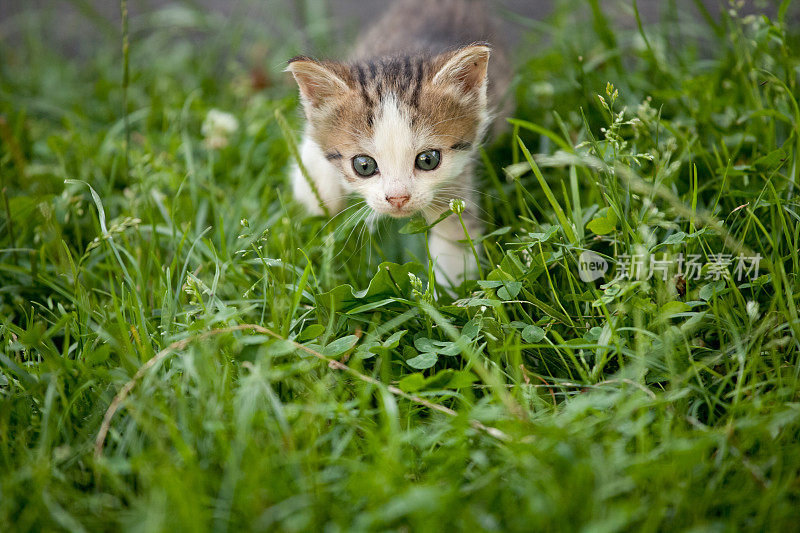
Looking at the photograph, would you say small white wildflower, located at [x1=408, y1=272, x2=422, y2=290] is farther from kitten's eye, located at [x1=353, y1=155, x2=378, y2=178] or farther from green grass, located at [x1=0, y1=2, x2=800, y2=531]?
kitten's eye, located at [x1=353, y1=155, x2=378, y2=178]

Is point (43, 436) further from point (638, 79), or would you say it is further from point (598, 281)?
point (638, 79)

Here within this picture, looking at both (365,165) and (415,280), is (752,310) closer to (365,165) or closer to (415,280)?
(415,280)

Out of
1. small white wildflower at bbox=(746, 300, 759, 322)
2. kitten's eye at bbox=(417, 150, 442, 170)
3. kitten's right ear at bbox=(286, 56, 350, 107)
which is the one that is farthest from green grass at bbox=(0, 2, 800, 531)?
kitten's right ear at bbox=(286, 56, 350, 107)

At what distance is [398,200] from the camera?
191 cm

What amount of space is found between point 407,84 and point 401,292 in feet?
2.37

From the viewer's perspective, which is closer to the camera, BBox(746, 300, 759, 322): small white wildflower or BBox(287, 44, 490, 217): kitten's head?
BBox(746, 300, 759, 322): small white wildflower

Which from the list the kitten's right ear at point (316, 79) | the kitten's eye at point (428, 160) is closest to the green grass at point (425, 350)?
the kitten's eye at point (428, 160)

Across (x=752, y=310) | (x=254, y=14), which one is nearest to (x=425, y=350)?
(x=752, y=310)

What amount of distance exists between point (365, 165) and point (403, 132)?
18cm

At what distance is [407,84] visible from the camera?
2.04 metres

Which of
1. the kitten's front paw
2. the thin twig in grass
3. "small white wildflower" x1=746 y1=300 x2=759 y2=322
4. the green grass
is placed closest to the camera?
the green grass

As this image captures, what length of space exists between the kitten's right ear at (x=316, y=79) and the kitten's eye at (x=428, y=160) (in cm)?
34

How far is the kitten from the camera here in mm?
1957

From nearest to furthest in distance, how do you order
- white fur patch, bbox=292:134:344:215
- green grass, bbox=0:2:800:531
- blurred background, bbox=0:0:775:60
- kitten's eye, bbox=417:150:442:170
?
green grass, bbox=0:2:800:531, kitten's eye, bbox=417:150:442:170, white fur patch, bbox=292:134:344:215, blurred background, bbox=0:0:775:60
